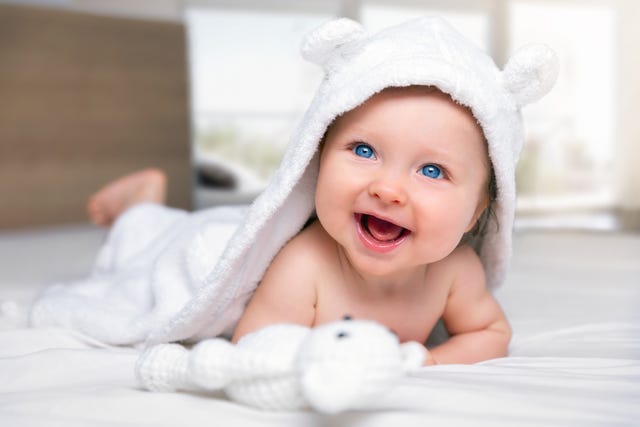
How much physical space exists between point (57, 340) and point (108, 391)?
286mm

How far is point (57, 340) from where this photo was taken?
92cm

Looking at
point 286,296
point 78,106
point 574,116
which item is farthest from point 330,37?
point 574,116

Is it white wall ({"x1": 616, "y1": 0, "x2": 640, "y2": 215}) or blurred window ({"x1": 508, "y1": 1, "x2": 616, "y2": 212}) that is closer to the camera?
white wall ({"x1": 616, "y1": 0, "x2": 640, "y2": 215})

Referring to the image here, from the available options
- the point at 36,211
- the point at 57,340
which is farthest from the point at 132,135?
the point at 57,340

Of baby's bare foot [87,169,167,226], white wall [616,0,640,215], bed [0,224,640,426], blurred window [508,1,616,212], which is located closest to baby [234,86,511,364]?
bed [0,224,640,426]

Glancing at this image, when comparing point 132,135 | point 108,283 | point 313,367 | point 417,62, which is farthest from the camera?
point 132,135

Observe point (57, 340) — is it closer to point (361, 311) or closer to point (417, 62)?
point (361, 311)

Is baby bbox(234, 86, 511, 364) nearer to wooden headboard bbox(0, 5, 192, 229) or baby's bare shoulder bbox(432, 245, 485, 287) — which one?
baby's bare shoulder bbox(432, 245, 485, 287)

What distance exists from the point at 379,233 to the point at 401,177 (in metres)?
0.07

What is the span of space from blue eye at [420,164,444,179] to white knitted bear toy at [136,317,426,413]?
0.25 meters

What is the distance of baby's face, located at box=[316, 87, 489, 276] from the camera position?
2.52 feet

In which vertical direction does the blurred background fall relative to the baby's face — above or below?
above

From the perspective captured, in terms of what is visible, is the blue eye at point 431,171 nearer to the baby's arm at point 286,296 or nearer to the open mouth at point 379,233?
the open mouth at point 379,233

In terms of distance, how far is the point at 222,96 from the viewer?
5.11 m
